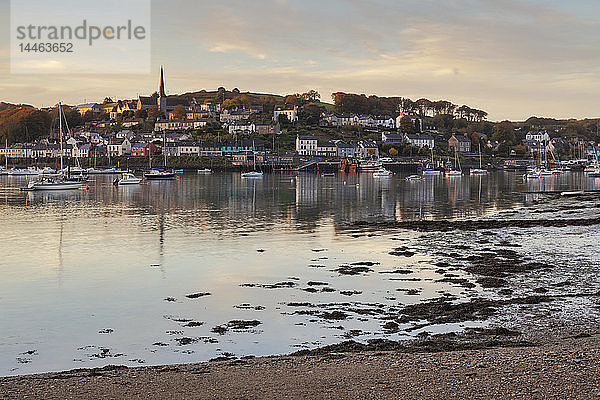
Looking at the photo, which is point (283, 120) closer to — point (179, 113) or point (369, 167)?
point (179, 113)

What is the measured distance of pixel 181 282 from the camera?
1758cm

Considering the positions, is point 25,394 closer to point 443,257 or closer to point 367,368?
point 367,368

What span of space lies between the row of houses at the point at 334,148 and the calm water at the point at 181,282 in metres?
118

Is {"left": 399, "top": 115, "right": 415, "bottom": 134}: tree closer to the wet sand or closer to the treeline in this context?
the treeline

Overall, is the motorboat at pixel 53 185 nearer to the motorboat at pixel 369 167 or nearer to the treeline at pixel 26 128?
the motorboat at pixel 369 167

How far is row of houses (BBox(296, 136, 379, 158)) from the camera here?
508 feet

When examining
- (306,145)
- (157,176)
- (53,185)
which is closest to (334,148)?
(306,145)

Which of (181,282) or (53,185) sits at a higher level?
(53,185)

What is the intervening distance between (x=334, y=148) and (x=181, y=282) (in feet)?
466

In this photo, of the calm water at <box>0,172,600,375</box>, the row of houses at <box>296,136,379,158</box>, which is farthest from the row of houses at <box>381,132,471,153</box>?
the calm water at <box>0,172,600,375</box>

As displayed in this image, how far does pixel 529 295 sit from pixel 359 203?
99.3 ft

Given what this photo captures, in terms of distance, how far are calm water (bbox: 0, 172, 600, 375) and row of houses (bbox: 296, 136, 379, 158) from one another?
11792 cm

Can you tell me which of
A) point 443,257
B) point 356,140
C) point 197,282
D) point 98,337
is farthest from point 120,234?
point 356,140

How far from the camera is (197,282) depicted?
1753cm
